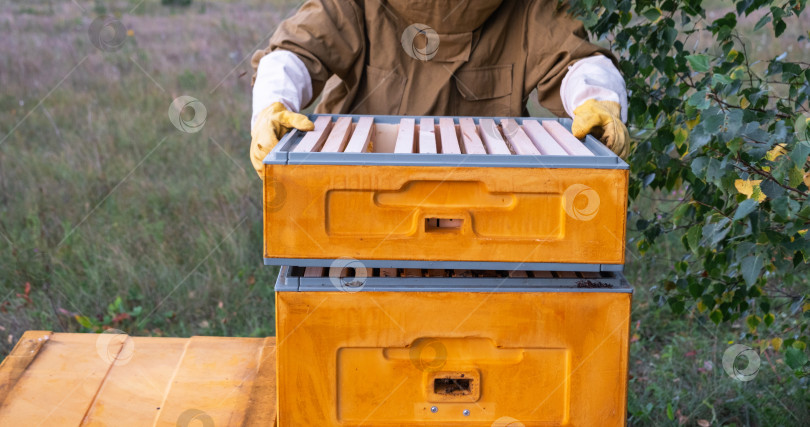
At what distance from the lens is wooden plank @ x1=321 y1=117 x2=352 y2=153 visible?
1.67 metres

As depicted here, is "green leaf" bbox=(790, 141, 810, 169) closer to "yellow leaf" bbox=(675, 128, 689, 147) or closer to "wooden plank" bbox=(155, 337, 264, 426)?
"yellow leaf" bbox=(675, 128, 689, 147)

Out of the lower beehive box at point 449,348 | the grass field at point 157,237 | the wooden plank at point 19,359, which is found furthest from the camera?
the grass field at point 157,237

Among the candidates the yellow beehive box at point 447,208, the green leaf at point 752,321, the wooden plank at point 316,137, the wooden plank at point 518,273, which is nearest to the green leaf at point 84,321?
the wooden plank at point 316,137

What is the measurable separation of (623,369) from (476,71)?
121 cm

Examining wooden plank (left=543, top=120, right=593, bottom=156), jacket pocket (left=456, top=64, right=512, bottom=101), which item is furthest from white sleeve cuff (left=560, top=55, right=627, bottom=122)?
jacket pocket (left=456, top=64, right=512, bottom=101)

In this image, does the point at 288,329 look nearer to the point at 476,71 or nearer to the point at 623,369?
the point at 623,369

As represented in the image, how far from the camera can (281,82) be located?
2178mm

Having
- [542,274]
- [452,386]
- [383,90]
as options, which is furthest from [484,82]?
[452,386]

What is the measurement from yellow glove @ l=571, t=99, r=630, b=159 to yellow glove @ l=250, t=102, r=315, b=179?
69 cm

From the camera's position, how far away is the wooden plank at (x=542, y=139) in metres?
1.68

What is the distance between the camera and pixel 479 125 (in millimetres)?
2082

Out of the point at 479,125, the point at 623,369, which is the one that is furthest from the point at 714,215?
the point at 479,125

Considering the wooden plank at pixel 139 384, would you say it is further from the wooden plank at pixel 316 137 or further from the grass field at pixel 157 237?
the grass field at pixel 157 237

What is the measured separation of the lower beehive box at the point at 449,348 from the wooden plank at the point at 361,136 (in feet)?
0.89
